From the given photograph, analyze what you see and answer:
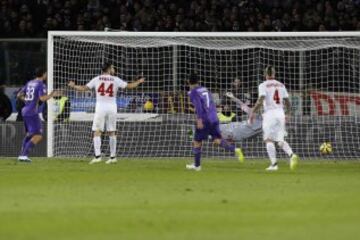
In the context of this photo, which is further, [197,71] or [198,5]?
[198,5]

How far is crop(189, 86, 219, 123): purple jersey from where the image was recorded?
1912 centimetres

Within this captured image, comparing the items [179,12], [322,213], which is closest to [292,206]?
[322,213]

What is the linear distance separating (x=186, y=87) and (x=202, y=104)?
551 cm

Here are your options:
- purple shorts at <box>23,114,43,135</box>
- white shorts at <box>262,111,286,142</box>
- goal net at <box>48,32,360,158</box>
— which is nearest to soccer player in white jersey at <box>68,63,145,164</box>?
purple shorts at <box>23,114,43,135</box>


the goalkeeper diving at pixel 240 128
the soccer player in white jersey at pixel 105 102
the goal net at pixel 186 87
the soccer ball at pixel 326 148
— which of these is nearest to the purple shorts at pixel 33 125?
the soccer player in white jersey at pixel 105 102

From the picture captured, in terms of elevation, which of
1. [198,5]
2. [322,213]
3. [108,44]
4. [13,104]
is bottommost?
[322,213]

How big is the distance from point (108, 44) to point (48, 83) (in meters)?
2.20

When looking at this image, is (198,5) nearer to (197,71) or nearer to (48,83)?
(197,71)

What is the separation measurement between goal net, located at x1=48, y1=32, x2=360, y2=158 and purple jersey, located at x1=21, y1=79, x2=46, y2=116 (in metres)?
2.12

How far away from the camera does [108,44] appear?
24.7m

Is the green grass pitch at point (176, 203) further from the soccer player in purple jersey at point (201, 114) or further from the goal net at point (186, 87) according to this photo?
the goal net at point (186, 87)

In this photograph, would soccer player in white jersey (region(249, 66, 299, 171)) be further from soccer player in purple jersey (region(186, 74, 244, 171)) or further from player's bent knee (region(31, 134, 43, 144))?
player's bent knee (region(31, 134, 43, 144))

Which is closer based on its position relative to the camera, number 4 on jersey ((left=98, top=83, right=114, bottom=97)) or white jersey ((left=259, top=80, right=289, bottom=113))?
white jersey ((left=259, top=80, right=289, bottom=113))

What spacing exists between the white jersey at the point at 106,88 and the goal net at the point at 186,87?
2794mm
